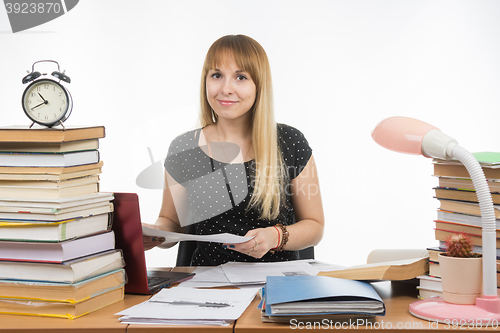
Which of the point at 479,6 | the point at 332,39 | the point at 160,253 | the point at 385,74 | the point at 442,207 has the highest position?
the point at 479,6

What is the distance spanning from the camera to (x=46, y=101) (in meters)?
0.99

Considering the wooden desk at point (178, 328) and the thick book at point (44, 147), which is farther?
the thick book at point (44, 147)

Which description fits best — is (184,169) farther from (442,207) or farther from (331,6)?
(331,6)

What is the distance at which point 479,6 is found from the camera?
3.07m

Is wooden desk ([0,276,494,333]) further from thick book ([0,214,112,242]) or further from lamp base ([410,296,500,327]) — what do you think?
thick book ([0,214,112,242])

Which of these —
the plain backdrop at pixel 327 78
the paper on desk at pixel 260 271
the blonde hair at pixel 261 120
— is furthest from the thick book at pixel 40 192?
the plain backdrop at pixel 327 78

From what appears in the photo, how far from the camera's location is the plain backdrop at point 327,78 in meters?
3.11

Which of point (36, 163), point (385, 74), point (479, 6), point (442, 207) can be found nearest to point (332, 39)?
point (385, 74)

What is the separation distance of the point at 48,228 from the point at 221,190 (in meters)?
0.91

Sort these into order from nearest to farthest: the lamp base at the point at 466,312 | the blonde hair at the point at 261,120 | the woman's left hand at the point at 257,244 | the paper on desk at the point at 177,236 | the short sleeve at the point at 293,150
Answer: the lamp base at the point at 466,312, the paper on desk at the point at 177,236, the woman's left hand at the point at 257,244, the blonde hair at the point at 261,120, the short sleeve at the point at 293,150

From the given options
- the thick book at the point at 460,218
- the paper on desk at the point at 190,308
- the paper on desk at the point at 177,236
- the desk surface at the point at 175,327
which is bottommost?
the desk surface at the point at 175,327

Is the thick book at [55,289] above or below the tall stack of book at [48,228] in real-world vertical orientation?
below

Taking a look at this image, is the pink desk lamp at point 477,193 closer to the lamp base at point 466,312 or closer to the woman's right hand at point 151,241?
the lamp base at point 466,312

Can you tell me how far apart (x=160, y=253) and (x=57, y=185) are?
248 cm
